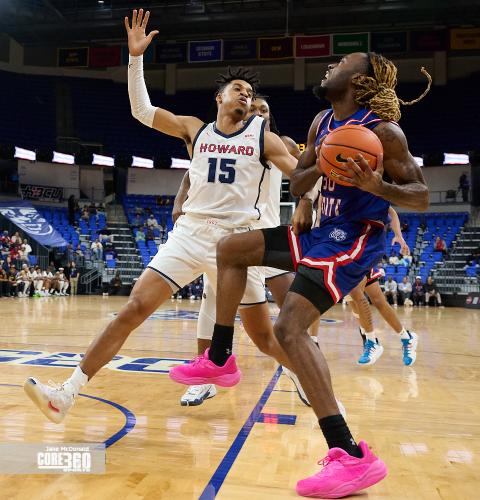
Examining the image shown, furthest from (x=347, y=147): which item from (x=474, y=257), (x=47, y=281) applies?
(x=474, y=257)

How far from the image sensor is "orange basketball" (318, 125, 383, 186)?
2.39 meters

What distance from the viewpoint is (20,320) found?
9.62 metres

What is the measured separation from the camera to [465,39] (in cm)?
2369

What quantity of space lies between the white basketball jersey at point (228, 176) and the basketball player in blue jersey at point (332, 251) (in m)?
0.57

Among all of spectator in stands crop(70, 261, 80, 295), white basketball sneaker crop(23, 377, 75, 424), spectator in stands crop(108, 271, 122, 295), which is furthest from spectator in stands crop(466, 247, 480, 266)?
white basketball sneaker crop(23, 377, 75, 424)

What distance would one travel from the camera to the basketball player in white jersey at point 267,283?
369cm

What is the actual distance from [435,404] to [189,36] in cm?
2629

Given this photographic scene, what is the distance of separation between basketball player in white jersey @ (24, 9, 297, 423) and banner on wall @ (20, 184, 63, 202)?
24477 millimetres

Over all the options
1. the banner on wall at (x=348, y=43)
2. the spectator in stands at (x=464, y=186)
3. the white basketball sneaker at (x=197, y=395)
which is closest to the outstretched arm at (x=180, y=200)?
the white basketball sneaker at (x=197, y=395)

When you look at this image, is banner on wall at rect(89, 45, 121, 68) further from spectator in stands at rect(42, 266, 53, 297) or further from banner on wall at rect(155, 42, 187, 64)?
spectator in stands at rect(42, 266, 53, 297)

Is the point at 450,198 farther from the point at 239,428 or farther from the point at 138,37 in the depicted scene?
the point at 239,428

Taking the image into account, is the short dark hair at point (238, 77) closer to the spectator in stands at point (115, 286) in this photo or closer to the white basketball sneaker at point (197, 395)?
the white basketball sneaker at point (197, 395)

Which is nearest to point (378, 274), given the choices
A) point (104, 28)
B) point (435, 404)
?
point (435, 404)

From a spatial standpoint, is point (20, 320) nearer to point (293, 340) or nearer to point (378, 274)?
point (378, 274)
